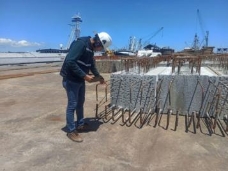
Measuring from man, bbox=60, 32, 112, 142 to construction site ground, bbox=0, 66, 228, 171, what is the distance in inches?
16.4

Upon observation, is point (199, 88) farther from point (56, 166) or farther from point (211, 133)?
point (56, 166)

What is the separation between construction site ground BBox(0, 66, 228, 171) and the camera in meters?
3.50

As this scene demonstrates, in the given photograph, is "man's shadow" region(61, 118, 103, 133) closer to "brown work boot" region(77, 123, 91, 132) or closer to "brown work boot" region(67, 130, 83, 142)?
"brown work boot" region(77, 123, 91, 132)

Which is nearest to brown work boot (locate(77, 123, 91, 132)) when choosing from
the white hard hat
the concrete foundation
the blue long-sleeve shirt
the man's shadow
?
the man's shadow

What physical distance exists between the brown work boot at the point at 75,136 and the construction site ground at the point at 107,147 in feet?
0.30

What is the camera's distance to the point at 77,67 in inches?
166

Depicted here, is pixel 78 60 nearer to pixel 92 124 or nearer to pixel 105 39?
pixel 105 39

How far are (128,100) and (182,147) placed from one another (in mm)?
2285

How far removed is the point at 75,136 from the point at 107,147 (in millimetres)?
655

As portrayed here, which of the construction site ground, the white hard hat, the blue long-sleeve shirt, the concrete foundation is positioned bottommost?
the construction site ground

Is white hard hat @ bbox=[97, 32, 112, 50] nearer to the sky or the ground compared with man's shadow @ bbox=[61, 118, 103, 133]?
nearer to the sky

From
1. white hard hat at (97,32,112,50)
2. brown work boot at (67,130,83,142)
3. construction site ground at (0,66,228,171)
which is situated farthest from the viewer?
white hard hat at (97,32,112,50)

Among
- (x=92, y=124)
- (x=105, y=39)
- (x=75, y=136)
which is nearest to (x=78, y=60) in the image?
(x=105, y=39)

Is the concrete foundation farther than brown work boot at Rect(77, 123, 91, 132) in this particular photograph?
Yes
